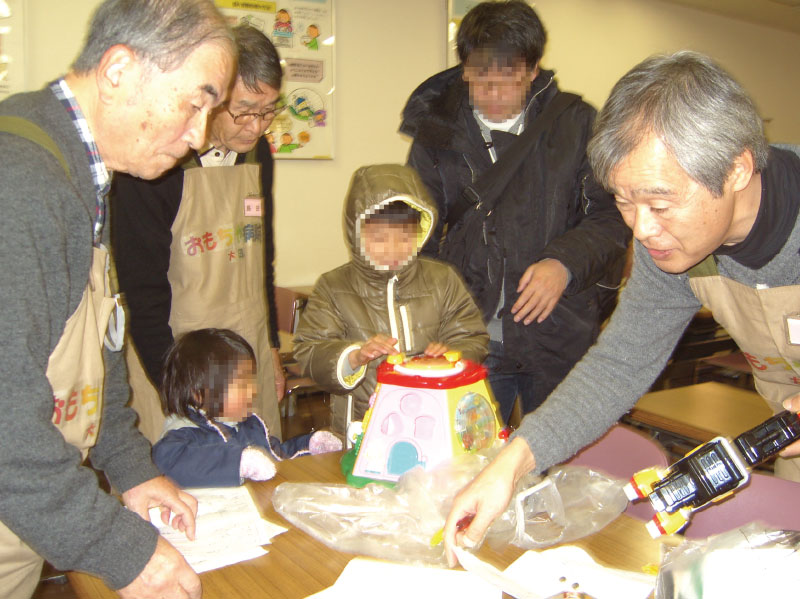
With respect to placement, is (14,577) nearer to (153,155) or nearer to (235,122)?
(153,155)

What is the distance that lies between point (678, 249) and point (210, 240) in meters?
1.33

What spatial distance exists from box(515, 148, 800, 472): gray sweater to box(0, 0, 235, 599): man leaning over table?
733 mm

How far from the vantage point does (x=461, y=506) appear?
1.09 m

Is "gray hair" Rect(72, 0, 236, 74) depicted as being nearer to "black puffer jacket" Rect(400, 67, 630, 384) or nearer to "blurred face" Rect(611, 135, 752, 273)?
"blurred face" Rect(611, 135, 752, 273)

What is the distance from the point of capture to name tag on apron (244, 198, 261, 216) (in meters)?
2.09

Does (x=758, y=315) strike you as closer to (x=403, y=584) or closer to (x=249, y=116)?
(x=403, y=584)

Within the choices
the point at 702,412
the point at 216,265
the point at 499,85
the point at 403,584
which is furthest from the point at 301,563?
the point at 702,412

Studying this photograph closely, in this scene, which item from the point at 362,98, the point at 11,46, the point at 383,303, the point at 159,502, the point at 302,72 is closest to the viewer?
the point at 159,502

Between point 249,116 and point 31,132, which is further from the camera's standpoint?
point 249,116

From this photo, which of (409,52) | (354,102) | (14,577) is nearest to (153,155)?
(14,577)


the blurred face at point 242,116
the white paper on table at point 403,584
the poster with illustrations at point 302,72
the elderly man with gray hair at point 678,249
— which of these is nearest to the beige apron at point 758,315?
the elderly man with gray hair at point 678,249

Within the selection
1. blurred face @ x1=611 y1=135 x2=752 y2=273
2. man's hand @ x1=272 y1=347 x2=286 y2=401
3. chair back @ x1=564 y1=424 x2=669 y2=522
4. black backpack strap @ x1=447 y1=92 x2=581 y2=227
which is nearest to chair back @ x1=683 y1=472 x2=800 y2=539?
chair back @ x1=564 y1=424 x2=669 y2=522

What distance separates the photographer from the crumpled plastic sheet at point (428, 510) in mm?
1160

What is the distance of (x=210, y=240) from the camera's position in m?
1.95
